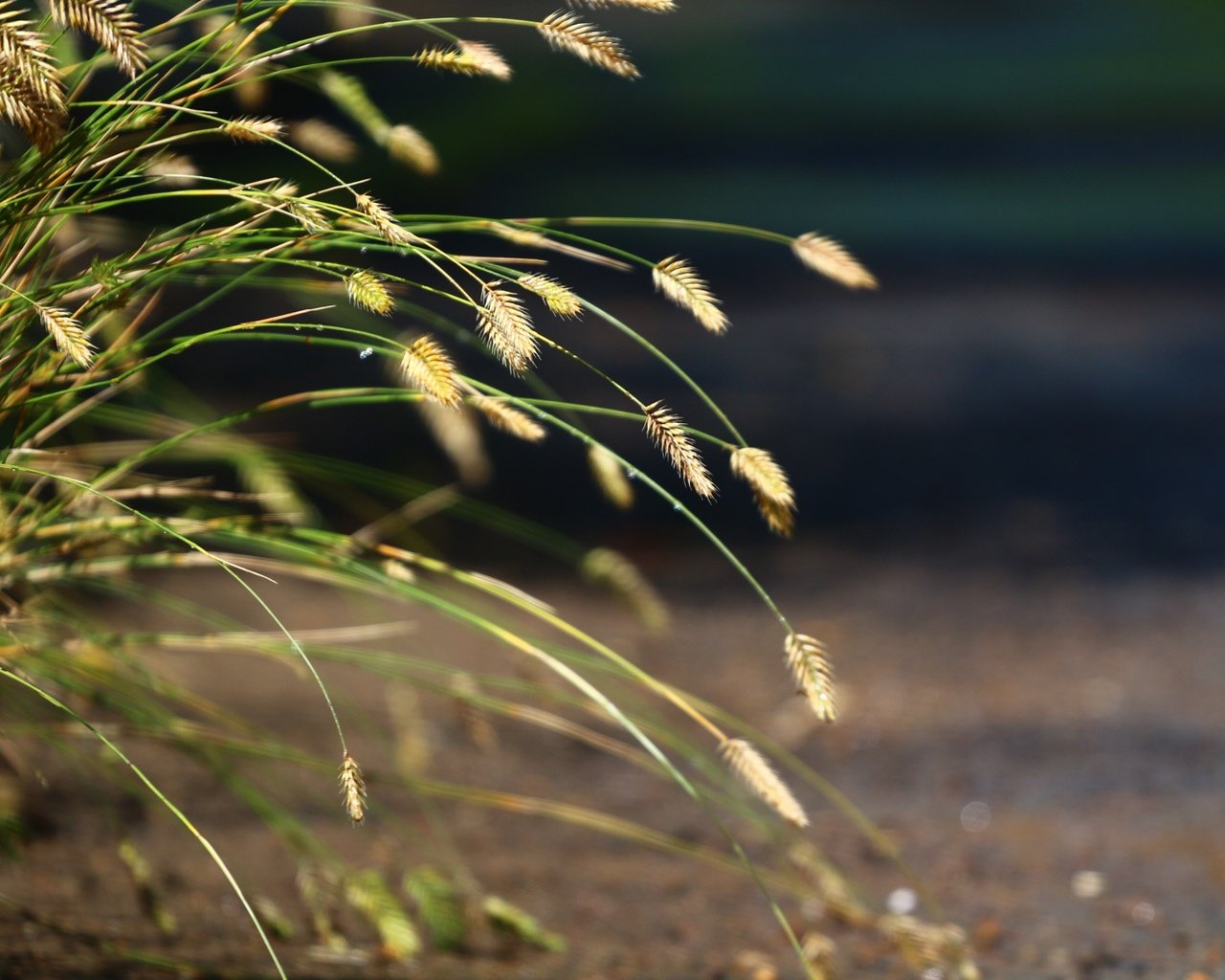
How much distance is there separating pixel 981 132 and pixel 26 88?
17.5 feet

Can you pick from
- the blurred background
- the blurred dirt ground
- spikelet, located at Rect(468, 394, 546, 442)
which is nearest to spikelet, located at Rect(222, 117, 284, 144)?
spikelet, located at Rect(468, 394, 546, 442)

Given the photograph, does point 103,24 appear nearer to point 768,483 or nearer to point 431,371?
point 431,371

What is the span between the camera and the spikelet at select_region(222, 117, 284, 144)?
32.7 inches

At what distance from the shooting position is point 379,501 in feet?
9.19

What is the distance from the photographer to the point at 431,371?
790 millimetres

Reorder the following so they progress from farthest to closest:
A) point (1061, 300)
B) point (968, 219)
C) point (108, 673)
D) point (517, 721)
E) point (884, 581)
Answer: point (968, 219)
point (1061, 300)
point (884, 581)
point (517, 721)
point (108, 673)

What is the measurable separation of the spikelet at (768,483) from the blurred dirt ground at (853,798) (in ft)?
1.88

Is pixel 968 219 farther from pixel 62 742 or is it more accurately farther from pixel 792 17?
pixel 62 742

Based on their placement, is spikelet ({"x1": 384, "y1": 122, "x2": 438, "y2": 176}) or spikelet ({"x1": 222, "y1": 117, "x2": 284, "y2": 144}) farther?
spikelet ({"x1": 384, "y1": 122, "x2": 438, "y2": 176})

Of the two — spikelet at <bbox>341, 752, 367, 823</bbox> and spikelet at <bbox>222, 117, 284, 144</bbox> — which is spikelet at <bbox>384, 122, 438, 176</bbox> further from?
spikelet at <bbox>341, 752, 367, 823</bbox>

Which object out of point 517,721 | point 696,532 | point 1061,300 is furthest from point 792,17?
point 517,721

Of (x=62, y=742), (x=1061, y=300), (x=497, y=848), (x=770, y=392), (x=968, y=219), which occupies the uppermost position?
(x=968, y=219)

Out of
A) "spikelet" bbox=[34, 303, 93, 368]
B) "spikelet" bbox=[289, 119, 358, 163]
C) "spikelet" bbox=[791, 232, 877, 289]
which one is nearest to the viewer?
"spikelet" bbox=[34, 303, 93, 368]

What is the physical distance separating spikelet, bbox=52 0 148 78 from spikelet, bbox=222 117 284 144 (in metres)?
0.07
